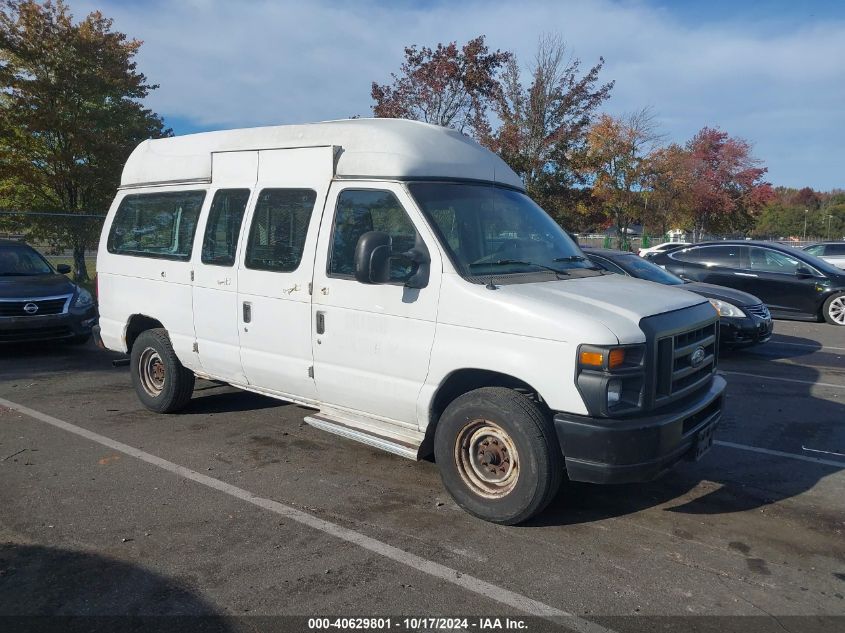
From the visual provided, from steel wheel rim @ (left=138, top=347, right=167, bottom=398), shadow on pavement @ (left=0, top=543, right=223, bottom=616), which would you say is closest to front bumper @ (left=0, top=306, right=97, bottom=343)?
steel wheel rim @ (left=138, top=347, right=167, bottom=398)

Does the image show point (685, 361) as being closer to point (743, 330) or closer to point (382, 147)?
point (382, 147)

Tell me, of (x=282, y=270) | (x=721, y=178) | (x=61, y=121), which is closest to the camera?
(x=282, y=270)

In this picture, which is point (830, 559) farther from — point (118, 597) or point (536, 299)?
point (118, 597)

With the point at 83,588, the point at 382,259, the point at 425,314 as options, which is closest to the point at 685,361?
the point at 425,314

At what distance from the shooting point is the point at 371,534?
4168 millimetres

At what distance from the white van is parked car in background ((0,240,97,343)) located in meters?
4.17

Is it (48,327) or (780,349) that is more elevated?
(48,327)

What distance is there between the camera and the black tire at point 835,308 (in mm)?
13188

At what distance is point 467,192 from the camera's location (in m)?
5.03

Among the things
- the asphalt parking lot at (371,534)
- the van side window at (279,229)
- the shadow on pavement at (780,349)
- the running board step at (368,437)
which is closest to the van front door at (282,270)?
the van side window at (279,229)

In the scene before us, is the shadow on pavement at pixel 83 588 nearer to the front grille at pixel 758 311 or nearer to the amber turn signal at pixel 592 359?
the amber turn signal at pixel 592 359

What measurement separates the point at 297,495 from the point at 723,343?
7418 millimetres

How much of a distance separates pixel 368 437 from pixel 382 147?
210 cm

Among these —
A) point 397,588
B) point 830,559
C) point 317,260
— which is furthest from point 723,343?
point 397,588
